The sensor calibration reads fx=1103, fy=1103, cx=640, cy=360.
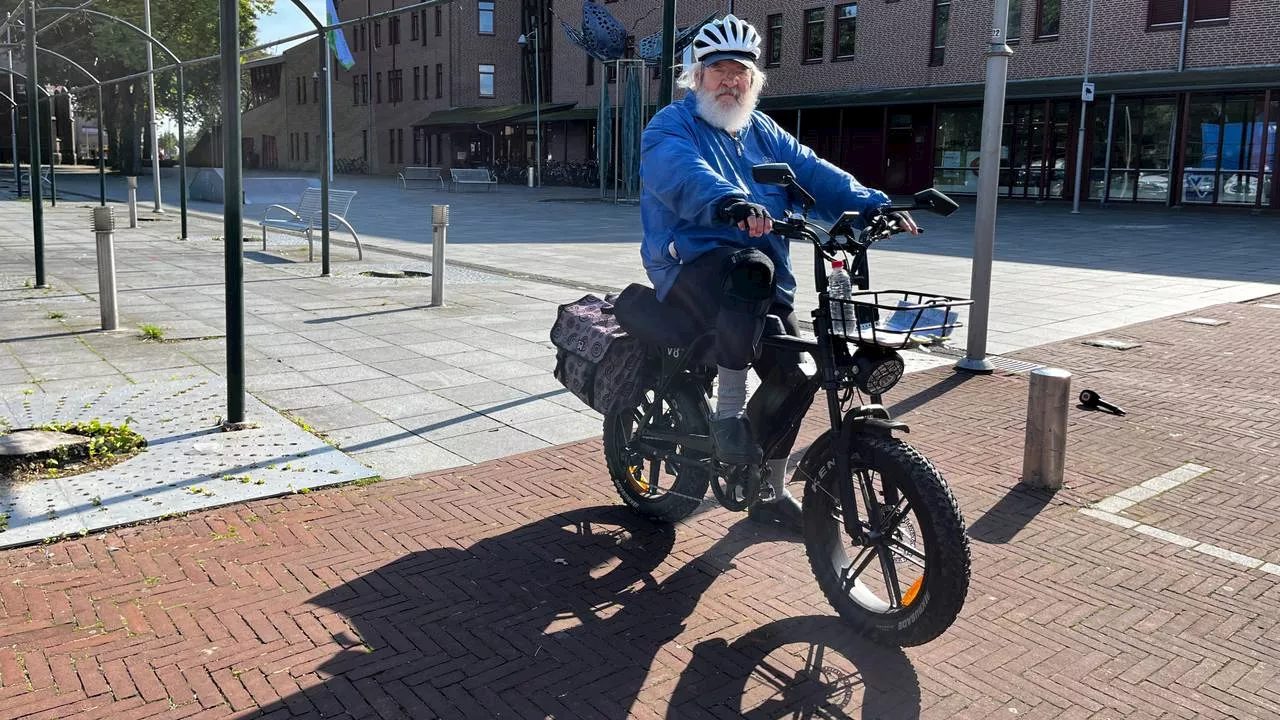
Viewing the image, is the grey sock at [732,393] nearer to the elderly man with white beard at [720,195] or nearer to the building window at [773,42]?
the elderly man with white beard at [720,195]

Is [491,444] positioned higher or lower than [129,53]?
lower

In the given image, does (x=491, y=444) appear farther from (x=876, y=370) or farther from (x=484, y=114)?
(x=484, y=114)

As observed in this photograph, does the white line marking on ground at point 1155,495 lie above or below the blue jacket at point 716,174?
below

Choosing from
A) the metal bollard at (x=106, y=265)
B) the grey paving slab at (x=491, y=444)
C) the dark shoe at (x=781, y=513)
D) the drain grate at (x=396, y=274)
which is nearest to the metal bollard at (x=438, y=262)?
the drain grate at (x=396, y=274)

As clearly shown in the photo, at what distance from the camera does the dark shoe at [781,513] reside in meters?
4.45

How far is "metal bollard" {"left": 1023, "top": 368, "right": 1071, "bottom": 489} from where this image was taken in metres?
5.12

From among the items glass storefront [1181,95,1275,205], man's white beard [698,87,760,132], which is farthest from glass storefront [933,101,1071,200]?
man's white beard [698,87,760,132]

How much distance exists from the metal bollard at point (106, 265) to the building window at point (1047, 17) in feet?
92.8

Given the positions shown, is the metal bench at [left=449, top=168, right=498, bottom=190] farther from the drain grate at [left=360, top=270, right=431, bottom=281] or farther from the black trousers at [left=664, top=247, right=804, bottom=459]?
the black trousers at [left=664, top=247, right=804, bottom=459]

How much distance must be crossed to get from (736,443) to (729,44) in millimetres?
1382

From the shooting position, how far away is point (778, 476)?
14.4ft

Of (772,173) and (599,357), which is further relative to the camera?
(599,357)

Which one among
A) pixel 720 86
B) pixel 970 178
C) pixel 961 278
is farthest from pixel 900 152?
pixel 720 86

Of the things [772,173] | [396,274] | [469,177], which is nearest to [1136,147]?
[396,274]
